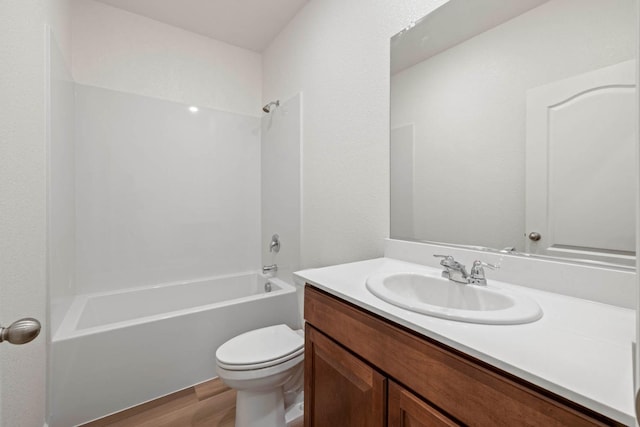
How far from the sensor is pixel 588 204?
2.54 ft

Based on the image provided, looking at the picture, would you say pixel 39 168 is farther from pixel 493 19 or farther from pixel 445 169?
pixel 493 19

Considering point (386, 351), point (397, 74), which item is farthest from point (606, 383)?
point (397, 74)

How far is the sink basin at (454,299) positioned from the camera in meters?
0.63

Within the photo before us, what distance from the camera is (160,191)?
7.36 ft

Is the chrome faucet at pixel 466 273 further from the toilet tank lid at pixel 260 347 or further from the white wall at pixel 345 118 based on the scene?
the toilet tank lid at pixel 260 347

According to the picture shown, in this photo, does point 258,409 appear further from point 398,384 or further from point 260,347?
point 398,384

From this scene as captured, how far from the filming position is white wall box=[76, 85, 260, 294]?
6.56ft

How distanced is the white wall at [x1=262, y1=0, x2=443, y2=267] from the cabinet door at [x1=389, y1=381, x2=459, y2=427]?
78 cm

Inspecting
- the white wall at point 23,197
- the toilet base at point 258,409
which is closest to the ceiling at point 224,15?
the white wall at point 23,197

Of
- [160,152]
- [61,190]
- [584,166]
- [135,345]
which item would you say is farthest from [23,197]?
[584,166]

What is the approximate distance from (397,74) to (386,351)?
1.21 meters

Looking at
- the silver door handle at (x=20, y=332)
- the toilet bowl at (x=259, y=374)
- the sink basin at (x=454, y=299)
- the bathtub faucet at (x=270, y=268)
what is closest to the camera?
the silver door handle at (x=20, y=332)

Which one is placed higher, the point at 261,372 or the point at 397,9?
the point at 397,9

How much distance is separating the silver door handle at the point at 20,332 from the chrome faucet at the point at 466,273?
108cm
